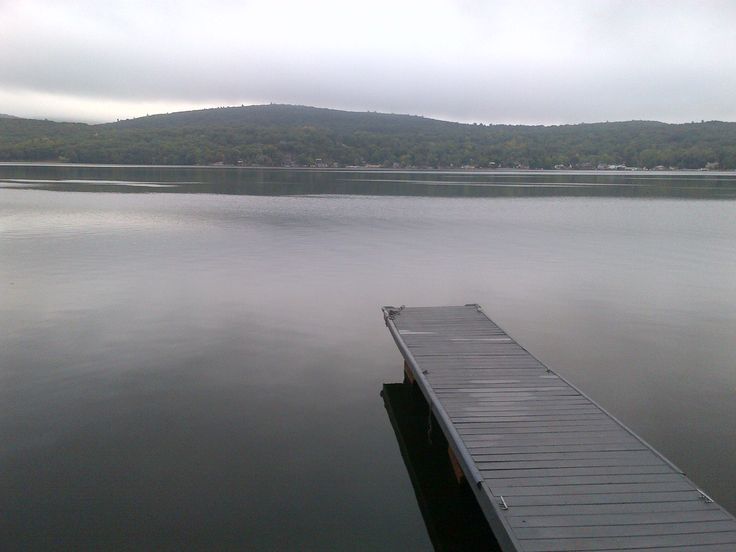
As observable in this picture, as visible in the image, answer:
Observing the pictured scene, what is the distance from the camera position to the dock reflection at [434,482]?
5031 millimetres

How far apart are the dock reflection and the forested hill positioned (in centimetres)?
8505

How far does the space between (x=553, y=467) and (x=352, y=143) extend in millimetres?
103689

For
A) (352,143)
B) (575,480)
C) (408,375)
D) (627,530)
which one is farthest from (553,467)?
(352,143)

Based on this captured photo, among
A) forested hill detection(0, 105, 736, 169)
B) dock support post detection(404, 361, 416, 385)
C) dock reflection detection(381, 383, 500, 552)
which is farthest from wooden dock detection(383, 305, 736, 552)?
forested hill detection(0, 105, 736, 169)

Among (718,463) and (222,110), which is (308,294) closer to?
(718,463)

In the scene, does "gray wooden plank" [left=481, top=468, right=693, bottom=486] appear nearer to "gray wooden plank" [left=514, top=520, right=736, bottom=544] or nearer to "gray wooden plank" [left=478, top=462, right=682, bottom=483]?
"gray wooden plank" [left=478, top=462, right=682, bottom=483]

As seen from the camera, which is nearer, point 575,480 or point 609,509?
point 609,509

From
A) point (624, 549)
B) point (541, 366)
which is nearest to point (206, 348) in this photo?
point (541, 366)

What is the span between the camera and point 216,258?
1590cm

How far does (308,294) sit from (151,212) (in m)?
17.1

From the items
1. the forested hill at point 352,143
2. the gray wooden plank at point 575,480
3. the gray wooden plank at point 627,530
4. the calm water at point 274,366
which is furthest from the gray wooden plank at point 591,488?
the forested hill at point 352,143

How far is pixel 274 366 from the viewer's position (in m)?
8.28

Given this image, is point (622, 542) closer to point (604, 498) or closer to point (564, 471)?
point (604, 498)

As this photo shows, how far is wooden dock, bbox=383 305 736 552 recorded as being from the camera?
13.2ft
